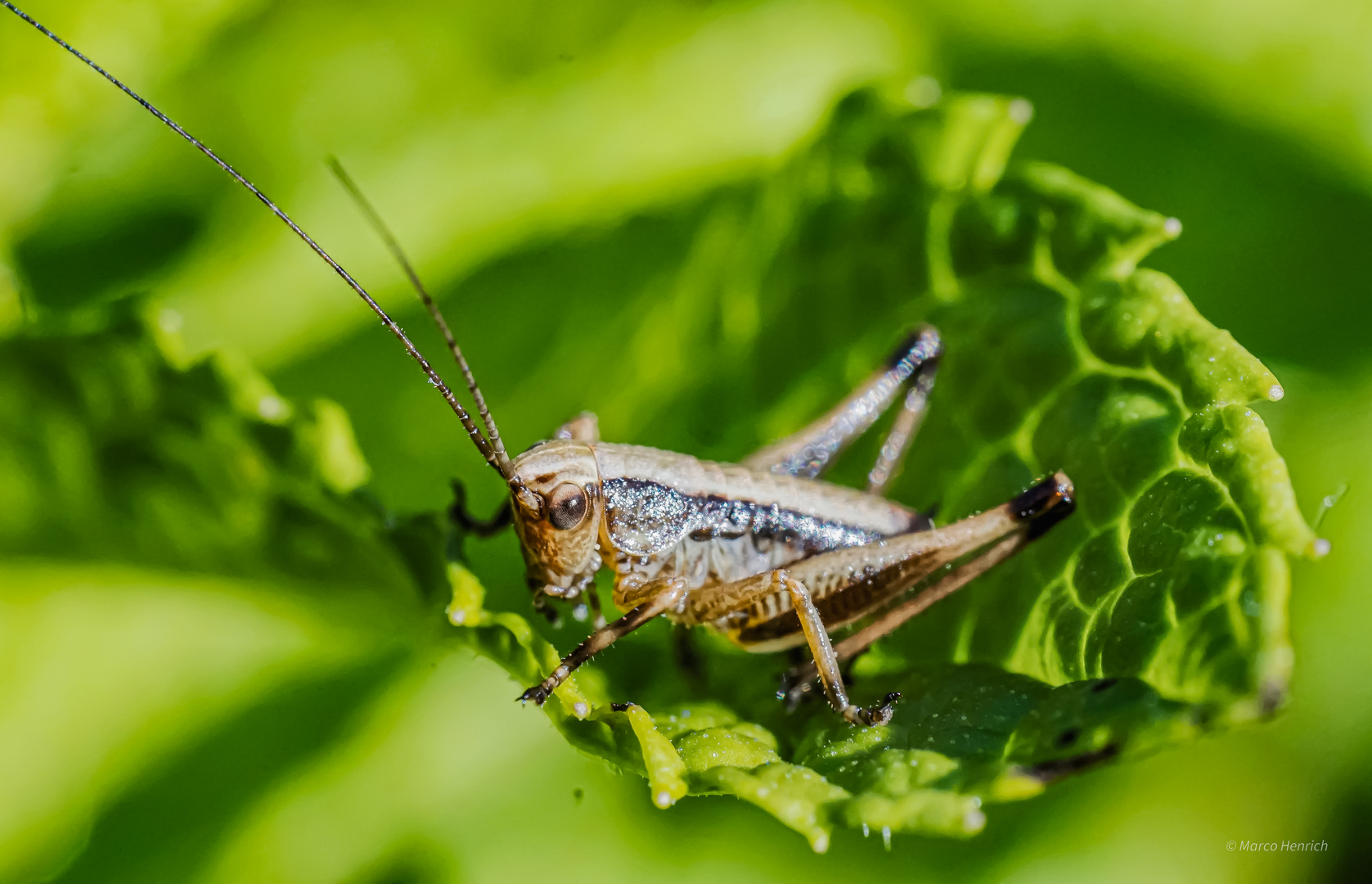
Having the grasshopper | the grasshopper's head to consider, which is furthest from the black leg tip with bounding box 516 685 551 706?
the grasshopper's head

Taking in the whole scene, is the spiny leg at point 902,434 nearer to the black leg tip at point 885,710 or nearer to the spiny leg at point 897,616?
the spiny leg at point 897,616

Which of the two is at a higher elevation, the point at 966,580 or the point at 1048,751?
the point at 966,580

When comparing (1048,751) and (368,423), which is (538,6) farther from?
(1048,751)

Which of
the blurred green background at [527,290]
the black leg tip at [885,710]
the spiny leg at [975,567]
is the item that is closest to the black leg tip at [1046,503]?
Result: the spiny leg at [975,567]

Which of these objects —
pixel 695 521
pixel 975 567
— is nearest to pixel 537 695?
pixel 695 521

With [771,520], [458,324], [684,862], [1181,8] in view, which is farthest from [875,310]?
[1181,8]

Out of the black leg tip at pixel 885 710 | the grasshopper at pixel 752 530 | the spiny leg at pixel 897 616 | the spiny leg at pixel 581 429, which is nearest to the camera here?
the black leg tip at pixel 885 710

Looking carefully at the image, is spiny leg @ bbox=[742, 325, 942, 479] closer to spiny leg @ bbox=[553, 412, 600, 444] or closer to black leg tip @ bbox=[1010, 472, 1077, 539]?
spiny leg @ bbox=[553, 412, 600, 444]
